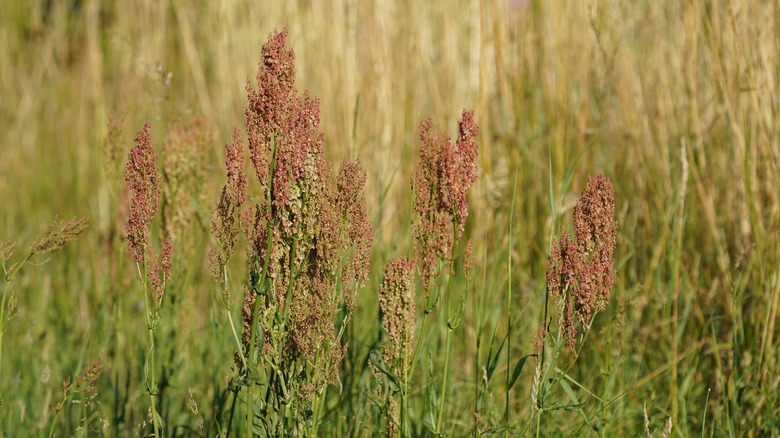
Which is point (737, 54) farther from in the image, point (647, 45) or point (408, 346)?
point (408, 346)

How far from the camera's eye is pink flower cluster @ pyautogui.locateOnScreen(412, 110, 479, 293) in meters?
1.80

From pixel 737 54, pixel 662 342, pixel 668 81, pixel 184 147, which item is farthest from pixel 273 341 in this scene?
pixel 668 81

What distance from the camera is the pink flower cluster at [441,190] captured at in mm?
1798

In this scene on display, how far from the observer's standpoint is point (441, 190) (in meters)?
1.82

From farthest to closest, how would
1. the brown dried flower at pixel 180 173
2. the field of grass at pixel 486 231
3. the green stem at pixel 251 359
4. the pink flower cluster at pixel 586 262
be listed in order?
the brown dried flower at pixel 180 173, the field of grass at pixel 486 231, the pink flower cluster at pixel 586 262, the green stem at pixel 251 359

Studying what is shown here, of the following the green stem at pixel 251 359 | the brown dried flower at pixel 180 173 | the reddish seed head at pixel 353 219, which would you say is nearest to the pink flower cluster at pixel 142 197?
the green stem at pixel 251 359

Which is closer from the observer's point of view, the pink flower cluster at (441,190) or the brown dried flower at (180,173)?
the pink flower cluster at (441,190)

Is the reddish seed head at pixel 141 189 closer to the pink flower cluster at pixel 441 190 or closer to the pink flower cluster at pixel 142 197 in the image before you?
the pink flower cluster at pixel 142 197

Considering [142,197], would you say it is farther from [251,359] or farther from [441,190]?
[441,190]

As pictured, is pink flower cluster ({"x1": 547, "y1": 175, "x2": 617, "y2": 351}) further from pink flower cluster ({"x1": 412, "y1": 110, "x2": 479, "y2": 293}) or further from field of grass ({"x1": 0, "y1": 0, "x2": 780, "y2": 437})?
→ pink flower cluster ({"x1": 412, "y1": 110, "x2": 479, "y2": 293})

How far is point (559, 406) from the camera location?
5.88 ft

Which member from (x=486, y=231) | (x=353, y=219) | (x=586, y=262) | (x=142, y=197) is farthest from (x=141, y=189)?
(x=486, y=231)

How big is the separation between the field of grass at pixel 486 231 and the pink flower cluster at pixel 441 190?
13 cm

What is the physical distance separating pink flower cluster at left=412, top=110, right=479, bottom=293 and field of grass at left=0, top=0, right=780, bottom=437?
13 centimetres
